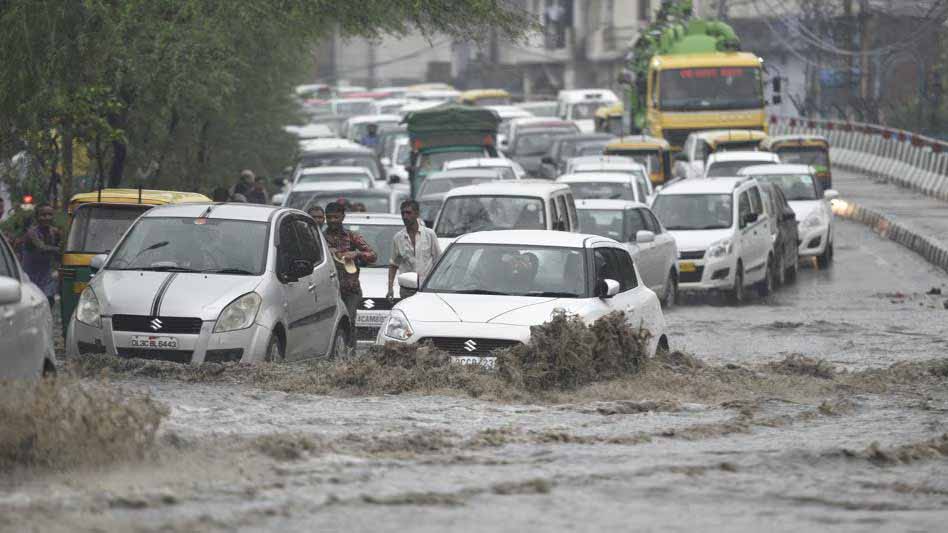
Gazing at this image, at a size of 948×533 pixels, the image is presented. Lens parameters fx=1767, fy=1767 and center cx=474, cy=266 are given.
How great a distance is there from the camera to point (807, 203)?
3052 centimetres

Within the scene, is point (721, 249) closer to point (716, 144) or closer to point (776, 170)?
point (776, 170)

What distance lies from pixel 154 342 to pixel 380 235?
6.51 metres

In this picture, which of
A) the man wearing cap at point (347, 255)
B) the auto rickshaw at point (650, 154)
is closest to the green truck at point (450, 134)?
the auto rickshaw at point (650, 154)

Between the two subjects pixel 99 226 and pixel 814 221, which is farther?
pixel 814 221

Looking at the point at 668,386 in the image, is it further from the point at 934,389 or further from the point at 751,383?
the point at 934,389

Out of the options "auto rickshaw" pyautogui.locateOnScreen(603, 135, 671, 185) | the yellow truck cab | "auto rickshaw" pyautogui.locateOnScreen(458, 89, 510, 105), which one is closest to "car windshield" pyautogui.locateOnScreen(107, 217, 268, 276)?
"auto rickshaw" pyautogui.locateOnScreen(603, 135, 671, 185)

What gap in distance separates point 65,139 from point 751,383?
10.5m

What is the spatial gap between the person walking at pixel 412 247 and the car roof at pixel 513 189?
373 cm

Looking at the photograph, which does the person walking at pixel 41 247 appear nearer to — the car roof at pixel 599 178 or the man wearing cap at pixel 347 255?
the man wearing cap at pixel 347 255

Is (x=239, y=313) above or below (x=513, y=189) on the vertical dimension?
above

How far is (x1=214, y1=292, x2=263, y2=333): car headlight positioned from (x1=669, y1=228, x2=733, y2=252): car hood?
12.2 meters

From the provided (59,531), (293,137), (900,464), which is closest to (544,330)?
(900,464)

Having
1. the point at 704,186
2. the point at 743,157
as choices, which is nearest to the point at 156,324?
the point at 704,186

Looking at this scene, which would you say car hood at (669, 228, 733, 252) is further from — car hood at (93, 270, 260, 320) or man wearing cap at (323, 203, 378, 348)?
car hood at (93, 270, 260, 320)
